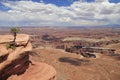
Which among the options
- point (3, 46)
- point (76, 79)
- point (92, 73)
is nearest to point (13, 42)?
point (3, 46)

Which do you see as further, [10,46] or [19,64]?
[19,64]

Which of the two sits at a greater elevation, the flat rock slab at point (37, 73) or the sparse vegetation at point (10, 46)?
the sparse vegetation at point (10, 46)

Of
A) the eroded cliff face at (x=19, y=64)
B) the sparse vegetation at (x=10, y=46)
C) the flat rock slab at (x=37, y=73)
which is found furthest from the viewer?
the flat rock slab at (x=37, y=73)

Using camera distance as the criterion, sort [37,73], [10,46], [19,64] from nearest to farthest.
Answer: [10,46]
[19,64]
[37,73]

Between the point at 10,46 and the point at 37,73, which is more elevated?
the point at 10,46

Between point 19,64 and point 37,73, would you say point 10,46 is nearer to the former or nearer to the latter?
point 19,64

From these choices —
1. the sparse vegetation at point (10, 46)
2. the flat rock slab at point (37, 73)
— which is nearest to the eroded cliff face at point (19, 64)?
the flat rock slab at point (37, 73)

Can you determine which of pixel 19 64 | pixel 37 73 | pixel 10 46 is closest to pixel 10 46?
pixel 10 46

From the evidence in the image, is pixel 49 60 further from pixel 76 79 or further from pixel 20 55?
pixel 20 55

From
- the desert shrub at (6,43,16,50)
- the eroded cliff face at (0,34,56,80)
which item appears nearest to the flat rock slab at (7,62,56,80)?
the eroded cliff face at (0,34,56,80)

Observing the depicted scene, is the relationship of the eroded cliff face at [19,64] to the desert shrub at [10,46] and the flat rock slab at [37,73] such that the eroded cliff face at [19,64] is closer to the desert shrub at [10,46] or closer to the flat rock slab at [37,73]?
the flat rock slab at [37,73]

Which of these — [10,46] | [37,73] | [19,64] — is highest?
[10,46]
